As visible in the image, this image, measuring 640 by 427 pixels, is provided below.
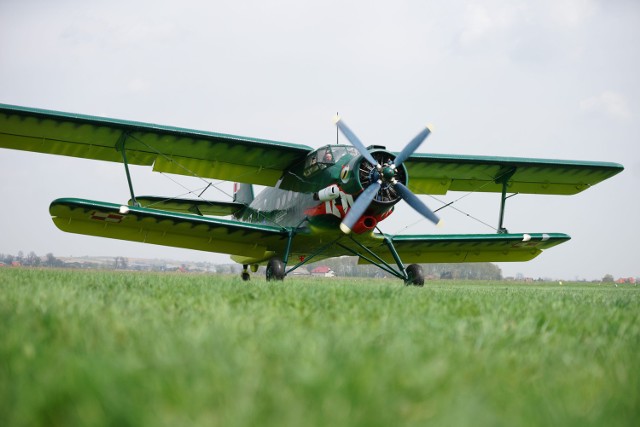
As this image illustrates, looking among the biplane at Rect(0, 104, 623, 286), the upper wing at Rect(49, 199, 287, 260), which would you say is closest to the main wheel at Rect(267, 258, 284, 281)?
the biplane at Rect(0, 104, 623, 286)

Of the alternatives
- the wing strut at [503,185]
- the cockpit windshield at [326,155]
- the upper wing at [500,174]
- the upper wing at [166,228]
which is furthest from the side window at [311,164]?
the wing strut at [503,185]

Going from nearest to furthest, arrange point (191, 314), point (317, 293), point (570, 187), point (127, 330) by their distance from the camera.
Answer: point (127, 330), point (191, 314), point (317, 293), point (570, 187)

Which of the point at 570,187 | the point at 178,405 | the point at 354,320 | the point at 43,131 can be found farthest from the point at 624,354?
the point at 570,187

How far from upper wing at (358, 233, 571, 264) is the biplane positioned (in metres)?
0.03

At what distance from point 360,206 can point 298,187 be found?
3048mm

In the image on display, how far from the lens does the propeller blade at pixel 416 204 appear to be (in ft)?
37.7

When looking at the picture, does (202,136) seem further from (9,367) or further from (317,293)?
(9,367)

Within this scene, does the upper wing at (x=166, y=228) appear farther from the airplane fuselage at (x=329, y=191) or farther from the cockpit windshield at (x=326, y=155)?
the cockpit windshield at (x=326, y=155)

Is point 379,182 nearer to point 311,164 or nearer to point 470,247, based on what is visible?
point 311,164

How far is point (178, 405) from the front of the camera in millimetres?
1396

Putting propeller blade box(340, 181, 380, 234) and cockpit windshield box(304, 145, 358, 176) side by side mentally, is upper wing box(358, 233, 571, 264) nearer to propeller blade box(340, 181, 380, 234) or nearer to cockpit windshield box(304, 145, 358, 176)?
cockpit windshield box(304, 145, 358, 176)

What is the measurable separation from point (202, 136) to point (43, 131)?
3557mm

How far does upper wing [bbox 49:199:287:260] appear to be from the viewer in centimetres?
1197

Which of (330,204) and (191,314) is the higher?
(330,204)
